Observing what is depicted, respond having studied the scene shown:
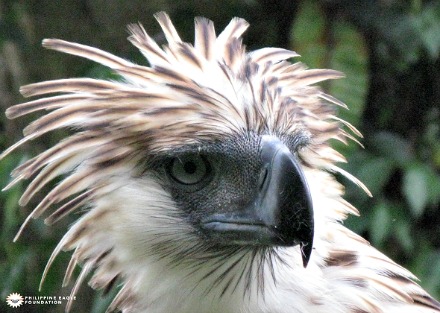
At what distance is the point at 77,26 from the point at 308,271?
2.47 metres

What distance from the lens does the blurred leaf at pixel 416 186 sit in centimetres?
356

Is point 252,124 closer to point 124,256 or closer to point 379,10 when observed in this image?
point 124,256

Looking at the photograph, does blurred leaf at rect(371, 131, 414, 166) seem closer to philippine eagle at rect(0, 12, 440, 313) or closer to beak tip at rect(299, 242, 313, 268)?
philippine eagle at rect(0, 12, 440, 313)

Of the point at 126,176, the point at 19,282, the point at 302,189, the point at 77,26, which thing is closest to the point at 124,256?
the point at 126,176

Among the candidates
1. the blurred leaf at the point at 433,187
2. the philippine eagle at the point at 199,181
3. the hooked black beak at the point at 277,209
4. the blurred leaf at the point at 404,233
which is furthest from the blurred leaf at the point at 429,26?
the hooked black beak at the point at 277,209

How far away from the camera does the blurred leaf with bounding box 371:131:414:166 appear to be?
379 cm

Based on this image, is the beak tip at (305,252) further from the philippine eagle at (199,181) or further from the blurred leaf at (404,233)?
the blurred leaf at (404,233)

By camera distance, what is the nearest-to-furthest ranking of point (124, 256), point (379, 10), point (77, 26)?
1. point (124, 256)
2. point (379, 10)
3. point (77, 26)

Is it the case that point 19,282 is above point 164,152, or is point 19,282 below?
below

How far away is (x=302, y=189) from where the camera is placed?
6.28ft

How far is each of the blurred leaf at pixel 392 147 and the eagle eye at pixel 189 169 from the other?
183cm

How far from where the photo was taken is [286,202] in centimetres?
193

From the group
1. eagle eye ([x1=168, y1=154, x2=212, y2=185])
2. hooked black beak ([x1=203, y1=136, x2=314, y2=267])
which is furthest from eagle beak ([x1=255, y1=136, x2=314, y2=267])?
eagle eye ([x1=168, y1=154, x2=212, y2=185])

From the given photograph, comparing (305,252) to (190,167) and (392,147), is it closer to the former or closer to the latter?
(190,167)
